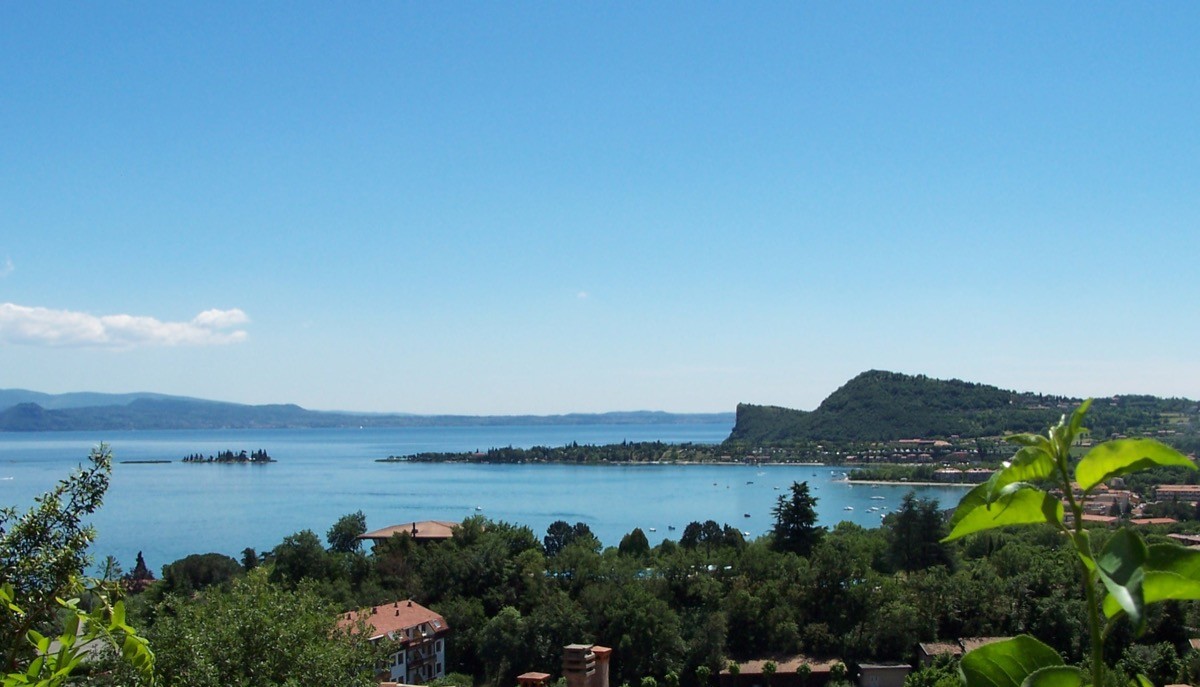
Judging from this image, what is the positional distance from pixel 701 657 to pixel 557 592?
3.64 metres

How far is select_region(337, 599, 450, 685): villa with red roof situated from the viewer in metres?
17.6

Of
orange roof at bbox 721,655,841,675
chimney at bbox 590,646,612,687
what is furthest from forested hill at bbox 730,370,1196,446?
chimney at bbox 590,646,612,687

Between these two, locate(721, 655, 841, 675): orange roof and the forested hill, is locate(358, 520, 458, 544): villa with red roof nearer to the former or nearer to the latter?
locate(721, 655, 841, 675): orange roof

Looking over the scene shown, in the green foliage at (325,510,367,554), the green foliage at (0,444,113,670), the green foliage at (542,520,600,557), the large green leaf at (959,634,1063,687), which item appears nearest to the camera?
the large green leaf at (959,634,1063,687)

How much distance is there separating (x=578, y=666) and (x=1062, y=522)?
204 inches

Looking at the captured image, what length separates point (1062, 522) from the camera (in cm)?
88

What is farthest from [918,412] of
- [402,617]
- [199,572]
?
[402,617]

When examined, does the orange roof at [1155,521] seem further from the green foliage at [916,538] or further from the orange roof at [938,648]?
the orange roof at [938,648]

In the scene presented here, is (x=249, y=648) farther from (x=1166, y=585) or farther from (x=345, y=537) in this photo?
(x=345, y=537)

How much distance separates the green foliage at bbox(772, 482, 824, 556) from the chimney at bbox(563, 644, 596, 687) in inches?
760

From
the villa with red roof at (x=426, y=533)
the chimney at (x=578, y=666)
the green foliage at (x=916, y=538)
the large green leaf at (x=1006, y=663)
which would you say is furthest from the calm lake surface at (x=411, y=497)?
the large green leaf at (x=1006, y=663)

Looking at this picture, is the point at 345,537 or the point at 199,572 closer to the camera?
the point at 199,572

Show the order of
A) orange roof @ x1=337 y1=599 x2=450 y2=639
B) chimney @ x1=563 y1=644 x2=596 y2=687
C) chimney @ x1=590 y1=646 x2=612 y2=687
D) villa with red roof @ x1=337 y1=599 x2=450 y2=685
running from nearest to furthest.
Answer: chimney @ x1=563 y1=644 x2=596 y2=687
chimney @ x1=590 y1=646 x2=612 y2=687
villa with red roof @ x1=337 y1=599 x2=450 y2=685
orange roof @ x1=337 y1=599 x2=450 y2=639

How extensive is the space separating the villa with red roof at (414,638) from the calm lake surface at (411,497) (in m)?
14.7
